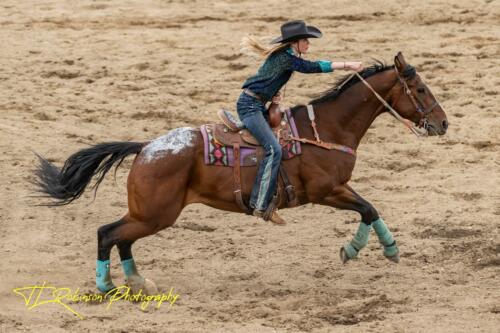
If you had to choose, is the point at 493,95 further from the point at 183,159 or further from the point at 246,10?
the point at 183,159

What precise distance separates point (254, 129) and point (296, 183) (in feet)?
1.96

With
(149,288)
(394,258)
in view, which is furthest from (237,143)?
(394,258)

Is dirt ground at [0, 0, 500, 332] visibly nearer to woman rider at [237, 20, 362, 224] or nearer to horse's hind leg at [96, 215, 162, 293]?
horse's hind leg at [96, 215, 162, 293]

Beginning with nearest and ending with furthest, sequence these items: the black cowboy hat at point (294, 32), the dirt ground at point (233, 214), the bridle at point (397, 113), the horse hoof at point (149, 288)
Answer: the dirt ground at point (233, 214)
the black cowboy hat at point (294, 32)
the horse hoof at point (149, 288)
the bridle at point (397, 113)

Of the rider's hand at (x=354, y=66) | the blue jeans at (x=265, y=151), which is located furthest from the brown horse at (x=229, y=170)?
the rider's hand at (x=354, y=66)

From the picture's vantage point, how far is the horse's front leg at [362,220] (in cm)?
921

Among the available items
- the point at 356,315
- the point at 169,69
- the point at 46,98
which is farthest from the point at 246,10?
the point at 356,315

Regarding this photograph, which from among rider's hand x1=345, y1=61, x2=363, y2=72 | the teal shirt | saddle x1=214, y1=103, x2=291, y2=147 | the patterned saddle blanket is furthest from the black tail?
rider's hand x1=345, y1=61, x2=363, y2=72

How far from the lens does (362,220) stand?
9266 millimetres

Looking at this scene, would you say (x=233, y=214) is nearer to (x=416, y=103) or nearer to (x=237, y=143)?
(x=237, y=143)

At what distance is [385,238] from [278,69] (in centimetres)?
172

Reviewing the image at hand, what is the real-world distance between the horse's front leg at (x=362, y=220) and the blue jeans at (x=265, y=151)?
54 cm

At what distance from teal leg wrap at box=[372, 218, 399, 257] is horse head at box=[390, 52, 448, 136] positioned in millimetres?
919

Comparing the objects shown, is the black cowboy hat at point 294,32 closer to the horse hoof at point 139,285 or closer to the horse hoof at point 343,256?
the horse hoof at point 343,256
